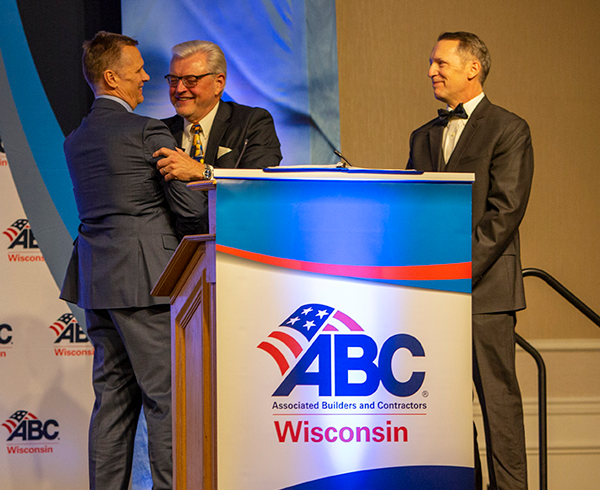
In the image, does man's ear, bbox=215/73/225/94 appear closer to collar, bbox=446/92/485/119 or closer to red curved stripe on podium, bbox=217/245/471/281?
collar, bbox=446/92/485/119

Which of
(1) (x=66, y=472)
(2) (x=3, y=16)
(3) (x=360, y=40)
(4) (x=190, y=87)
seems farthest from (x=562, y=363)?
(2) (x=3, y=16)

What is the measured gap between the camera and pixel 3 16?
3645mm

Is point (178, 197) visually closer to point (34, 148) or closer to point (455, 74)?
point (455, 74)

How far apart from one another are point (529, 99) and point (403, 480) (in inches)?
117

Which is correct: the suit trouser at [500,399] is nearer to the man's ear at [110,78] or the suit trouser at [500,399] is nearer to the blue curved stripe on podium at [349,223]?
the blue curved stripe on podium at [349,223]

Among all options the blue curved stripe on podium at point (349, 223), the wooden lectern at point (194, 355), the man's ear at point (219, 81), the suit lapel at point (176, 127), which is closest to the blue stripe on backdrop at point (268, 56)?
the suit lapel at point (176, 127)

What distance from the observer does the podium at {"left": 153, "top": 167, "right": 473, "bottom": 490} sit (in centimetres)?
150

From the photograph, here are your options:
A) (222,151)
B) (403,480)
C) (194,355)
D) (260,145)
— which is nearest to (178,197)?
(222,151)

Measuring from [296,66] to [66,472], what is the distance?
2530 mm

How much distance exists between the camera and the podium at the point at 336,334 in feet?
4.92

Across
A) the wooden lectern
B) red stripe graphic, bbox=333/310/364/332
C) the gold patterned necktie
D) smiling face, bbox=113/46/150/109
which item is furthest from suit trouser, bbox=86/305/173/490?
red stripe graphic, bbox=333/310/364/332

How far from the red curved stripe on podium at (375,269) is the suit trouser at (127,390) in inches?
46.7

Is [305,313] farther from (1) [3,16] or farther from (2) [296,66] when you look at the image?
(1) [3,16]

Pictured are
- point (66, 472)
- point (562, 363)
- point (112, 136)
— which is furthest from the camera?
point (562, 363)
